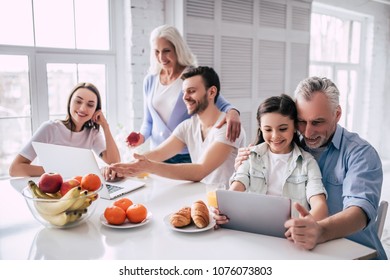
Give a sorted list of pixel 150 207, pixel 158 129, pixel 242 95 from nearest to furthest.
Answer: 1. pixel 150 207
2. pixel 158 129
3. pixel 242 95

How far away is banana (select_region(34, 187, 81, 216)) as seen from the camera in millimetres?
1152

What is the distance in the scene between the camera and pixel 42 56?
8.96 ft

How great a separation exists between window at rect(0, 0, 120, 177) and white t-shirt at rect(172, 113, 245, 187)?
1254mm

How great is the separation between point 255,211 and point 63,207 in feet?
1.91

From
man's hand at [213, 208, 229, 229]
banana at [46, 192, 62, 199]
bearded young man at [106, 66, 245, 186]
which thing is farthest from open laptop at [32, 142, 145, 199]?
man's hand at [213, 208, 229, 229]

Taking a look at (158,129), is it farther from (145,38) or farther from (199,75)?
(145,38)

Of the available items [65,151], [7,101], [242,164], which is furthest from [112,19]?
[242,164]

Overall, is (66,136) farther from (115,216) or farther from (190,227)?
(190,227)

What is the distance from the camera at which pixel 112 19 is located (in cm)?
300

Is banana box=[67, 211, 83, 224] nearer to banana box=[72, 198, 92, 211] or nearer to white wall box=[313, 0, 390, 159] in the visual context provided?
banana box=[72, 198, 92, 211]

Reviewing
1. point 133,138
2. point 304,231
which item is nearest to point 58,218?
point 304,231

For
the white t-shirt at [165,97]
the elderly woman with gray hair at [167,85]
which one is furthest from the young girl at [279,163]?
the white t-shirt at [165,97]

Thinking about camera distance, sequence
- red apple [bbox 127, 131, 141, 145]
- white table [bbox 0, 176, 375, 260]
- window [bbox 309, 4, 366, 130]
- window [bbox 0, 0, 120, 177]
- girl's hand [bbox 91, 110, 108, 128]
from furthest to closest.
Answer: window [bbox 309, 4, 366, 130]
window [bbox 0, 0, 120, 177]
girl's hand [bbox 91, 110, 108, 128]
red apple [bbox 127, 131, 141, 145]
white table [bbox 0, 176, 375, 260]

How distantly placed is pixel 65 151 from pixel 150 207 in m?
0.40
